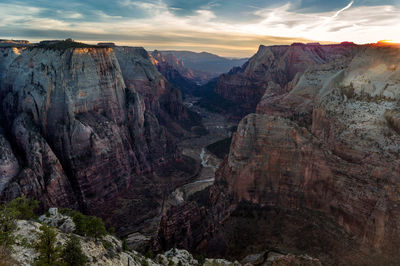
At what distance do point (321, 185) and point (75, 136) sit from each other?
136ft

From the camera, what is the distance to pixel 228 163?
47000 mm

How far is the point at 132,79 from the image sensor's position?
95.2m

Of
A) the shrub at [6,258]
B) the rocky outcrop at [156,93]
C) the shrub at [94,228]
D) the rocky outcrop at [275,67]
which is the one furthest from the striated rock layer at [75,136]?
the rocky outcrop at [275,67]

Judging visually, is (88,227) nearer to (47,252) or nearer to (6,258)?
(47,252)

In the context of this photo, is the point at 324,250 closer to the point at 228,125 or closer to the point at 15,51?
the point at 15,51

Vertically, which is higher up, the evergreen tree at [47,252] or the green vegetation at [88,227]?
the evergreen tree at [47,252]

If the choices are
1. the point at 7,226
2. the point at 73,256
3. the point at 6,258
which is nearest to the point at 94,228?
the point at 73,256

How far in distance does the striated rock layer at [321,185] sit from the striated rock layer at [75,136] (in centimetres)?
1668

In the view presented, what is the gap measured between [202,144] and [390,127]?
67873 mm

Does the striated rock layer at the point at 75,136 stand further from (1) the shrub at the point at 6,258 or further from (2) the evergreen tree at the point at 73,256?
(2) the evergreen tree at the point at 73,256

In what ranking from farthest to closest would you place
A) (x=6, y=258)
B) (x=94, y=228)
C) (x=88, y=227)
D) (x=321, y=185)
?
1. (x=321, y=185)
2. (x=94, y=228)
3. (x=88, y=227)
4. (x=6, y=258)

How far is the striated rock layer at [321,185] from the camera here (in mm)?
34281

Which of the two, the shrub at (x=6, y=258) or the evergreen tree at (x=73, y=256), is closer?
the shrub at (x=6, y=258)

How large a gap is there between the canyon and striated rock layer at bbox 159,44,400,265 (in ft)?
0.49
